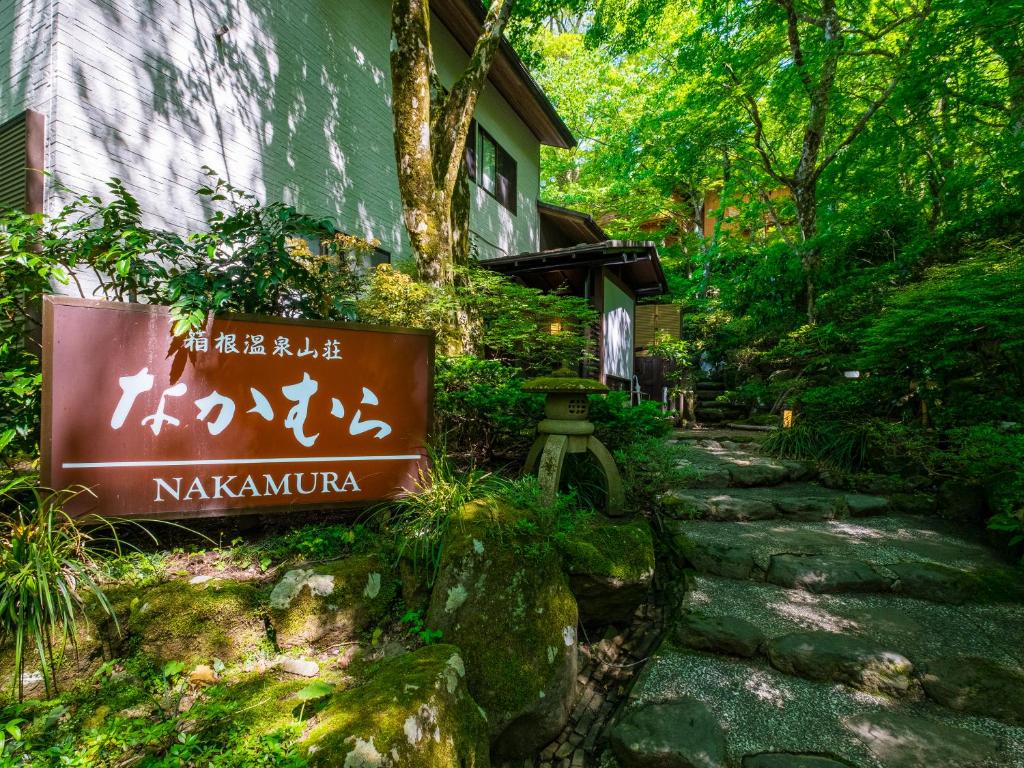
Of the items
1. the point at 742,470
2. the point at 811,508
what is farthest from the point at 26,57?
the point at 811,508

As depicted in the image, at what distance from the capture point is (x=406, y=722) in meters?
1.88

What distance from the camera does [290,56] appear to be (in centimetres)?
603

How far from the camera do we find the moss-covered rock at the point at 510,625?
2.46m

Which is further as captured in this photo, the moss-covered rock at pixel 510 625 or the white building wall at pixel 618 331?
the white building wall at pixel 618 331

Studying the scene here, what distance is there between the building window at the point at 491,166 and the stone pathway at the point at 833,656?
319 inches

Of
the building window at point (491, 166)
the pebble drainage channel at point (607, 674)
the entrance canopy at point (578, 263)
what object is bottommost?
the pebble drainage channel at point (607, 674)

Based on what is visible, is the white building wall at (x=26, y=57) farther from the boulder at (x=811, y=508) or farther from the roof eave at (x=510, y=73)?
the boulder at (x=811, y=508)

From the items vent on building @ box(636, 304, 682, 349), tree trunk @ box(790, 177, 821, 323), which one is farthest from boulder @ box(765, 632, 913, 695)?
vent on building @ box(636, 304, 682, 349)

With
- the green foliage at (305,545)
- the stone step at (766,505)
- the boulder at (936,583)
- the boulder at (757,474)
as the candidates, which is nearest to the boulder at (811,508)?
the stone step at (766,505)

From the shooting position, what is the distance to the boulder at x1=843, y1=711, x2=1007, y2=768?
210 centimetres

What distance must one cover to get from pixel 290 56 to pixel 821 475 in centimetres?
867

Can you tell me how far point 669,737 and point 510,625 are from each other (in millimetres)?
951

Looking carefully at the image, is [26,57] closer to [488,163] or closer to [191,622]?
[191,622]

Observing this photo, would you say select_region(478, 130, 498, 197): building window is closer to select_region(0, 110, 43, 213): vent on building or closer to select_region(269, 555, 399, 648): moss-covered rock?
select_region(0, 110, 43, 213): vent on building
